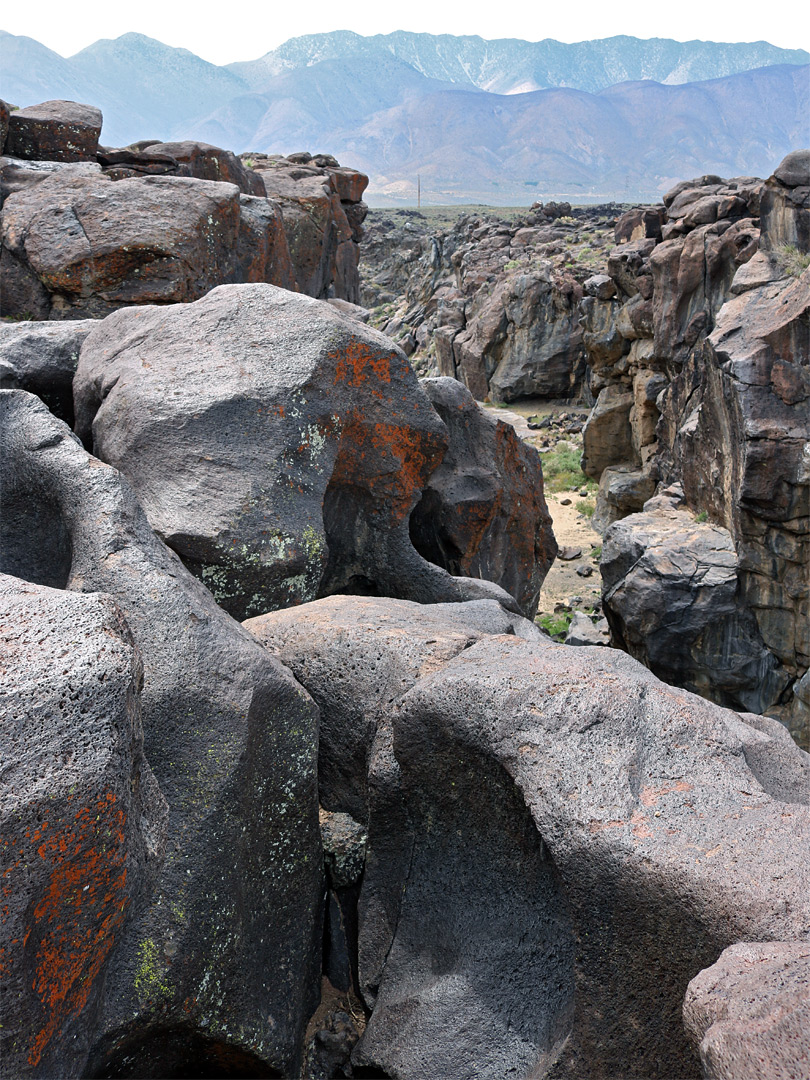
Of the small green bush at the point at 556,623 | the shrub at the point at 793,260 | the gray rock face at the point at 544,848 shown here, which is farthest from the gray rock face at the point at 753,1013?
the shrub at the point at 793,260

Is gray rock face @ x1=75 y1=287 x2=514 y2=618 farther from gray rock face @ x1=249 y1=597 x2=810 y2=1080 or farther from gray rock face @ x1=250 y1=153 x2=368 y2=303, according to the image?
gray rock face @ x1=250 y1=153 x2=368 y2=303

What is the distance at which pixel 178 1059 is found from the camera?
12.9 feet

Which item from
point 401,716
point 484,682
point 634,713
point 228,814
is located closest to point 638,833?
point 634,713

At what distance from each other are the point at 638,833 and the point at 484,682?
1038mm

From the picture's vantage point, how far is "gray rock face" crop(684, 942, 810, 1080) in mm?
2570

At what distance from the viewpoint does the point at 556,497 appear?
1178 inches

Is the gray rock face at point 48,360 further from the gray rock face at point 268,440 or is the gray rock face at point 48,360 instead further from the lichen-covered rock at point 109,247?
the lichen-covered rock at point 109,247

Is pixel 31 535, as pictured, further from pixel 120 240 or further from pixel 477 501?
pixel 120 240

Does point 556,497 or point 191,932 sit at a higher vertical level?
point 191,932

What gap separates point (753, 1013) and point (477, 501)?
675cm

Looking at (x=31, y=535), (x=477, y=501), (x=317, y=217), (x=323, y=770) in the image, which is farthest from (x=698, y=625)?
(x=317, y=217)

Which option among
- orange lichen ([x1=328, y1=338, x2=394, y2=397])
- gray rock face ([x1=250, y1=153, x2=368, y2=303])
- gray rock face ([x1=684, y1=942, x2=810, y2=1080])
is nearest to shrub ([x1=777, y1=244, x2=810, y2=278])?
gray rock face ([x1=250, y1=153, x2=368, y2=303])

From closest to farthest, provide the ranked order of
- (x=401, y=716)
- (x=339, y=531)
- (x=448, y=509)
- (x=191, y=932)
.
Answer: (x=191, y=932) → (x=401, y=716) → (x=339, y=531) → (x=448, y=509)

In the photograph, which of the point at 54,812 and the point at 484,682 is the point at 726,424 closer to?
the point at 484,682
